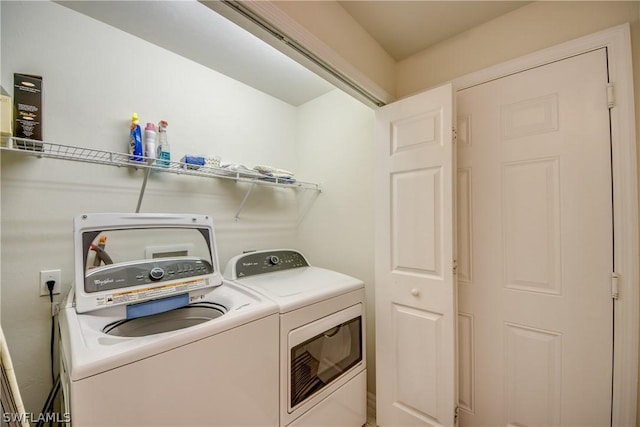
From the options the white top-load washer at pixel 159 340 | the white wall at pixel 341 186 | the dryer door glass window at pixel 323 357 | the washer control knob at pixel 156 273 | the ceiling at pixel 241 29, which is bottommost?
the dryer door glass window at pixel 323 357

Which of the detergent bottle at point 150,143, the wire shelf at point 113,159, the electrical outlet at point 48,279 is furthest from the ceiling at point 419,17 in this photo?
the electrical outlet at point 48,279

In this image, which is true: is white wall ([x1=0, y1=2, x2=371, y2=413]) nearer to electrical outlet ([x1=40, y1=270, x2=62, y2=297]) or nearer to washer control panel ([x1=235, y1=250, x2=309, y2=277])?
electrical outlet ([x1=40, y1=270, x2=62, y2=297])

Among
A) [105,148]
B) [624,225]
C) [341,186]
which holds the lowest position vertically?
[624,225]

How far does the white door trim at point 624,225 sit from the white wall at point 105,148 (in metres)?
1.27

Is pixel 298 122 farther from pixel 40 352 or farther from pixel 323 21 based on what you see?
pixel 40 352

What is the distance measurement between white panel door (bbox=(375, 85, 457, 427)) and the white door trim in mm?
658

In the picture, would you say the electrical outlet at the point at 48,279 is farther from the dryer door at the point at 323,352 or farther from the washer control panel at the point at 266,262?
the dryer door at the point at 323,352

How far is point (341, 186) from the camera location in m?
2.10

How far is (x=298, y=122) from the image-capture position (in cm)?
248

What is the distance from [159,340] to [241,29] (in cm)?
172

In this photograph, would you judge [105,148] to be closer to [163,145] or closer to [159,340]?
[163,145]

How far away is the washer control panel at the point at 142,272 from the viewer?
1052mm

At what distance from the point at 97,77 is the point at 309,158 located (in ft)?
5.06

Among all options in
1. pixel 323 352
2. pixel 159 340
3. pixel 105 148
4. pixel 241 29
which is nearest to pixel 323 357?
pixel 323 352
